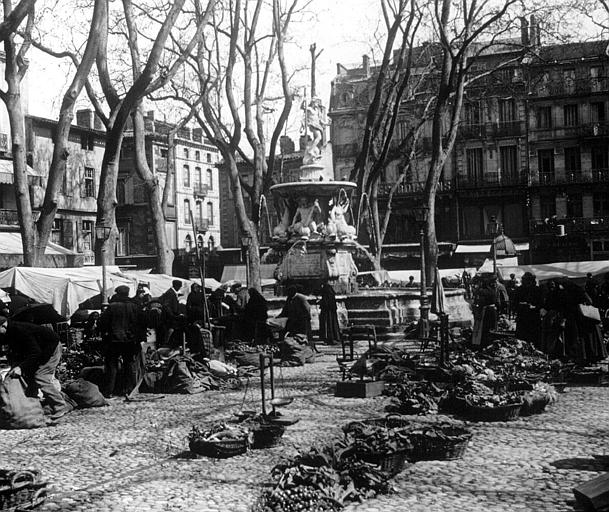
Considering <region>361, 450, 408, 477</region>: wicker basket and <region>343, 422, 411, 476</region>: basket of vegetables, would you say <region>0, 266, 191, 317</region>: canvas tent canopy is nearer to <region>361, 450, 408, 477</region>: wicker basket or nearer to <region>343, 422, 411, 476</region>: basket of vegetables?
<region>343, 422, 411, 476</region>: basket of vegetables

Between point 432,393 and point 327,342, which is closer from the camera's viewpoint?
point 432,393

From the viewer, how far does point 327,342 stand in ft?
60.6

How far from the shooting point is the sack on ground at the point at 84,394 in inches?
442

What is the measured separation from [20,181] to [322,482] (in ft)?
49.6

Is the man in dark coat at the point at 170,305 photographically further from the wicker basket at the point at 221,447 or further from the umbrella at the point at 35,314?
the wicker basket at the point at 221,447

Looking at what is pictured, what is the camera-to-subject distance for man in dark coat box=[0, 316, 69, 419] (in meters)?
10.1

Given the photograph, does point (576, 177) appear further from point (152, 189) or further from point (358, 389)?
point (358, 389)

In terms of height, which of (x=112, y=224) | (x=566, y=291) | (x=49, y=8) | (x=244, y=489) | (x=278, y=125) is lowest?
(x=244, y=489)

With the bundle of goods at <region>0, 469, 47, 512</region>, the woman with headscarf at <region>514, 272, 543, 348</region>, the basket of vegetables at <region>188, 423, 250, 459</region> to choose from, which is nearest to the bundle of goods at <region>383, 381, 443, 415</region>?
the basket of vegetables at <region>188, 423, 250, 459</region>

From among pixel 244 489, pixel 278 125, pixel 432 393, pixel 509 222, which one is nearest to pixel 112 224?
pixel 278 125

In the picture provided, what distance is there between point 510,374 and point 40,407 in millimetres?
6083

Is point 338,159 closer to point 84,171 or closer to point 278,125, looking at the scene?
point 84,171

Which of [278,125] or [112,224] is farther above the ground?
[278,125]

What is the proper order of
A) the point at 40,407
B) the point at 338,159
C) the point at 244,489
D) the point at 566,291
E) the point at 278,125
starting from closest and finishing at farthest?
the point at 244,489 → the point at 40,407 → the point at 566,291 → the point at 278,125 → the point at 338,159
